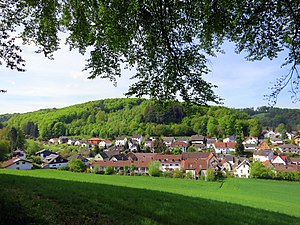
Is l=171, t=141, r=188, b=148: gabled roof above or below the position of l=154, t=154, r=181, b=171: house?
above

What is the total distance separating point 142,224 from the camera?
5.94 metres

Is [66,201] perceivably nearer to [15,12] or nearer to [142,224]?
[142,224]

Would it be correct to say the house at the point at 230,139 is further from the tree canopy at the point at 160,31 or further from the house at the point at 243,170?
the tree canopy at the point at 160,31

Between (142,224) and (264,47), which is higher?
(264,47)

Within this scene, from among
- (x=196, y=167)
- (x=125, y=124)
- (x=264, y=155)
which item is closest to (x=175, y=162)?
(x=196, y=167)

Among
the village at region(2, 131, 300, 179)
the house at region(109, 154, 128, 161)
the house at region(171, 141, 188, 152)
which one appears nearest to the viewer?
the village at region(2, 131, 300, 179)

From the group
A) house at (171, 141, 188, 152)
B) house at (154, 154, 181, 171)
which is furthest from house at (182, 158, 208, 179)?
house at (171, 141, 188, 152)

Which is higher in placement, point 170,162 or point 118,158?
point 118,158

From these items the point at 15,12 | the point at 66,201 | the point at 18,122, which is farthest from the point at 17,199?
the point at 18,122

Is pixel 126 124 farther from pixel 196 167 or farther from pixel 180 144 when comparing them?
pixel 196 167

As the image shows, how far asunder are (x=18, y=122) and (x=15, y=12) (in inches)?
7328

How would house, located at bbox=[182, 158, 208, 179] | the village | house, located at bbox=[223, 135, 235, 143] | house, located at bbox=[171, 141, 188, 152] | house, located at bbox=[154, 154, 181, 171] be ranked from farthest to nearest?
house, located at bbox=[223, 135, 235, 143]
house, located at bbox=[171, 141, 188, 152]
house, located at bbox=[154, 154, 181, 171]
house, located at bbox=[182, 158, 208, 179]
the village

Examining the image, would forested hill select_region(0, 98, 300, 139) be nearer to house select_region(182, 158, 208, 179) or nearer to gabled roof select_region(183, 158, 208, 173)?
gabled roof select_region(183, 158, 208, 173)

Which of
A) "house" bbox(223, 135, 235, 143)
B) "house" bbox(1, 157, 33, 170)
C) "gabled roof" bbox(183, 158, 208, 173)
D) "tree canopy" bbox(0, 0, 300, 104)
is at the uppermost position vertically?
"tree canopy" bbox(0, 0, 300, 104)
